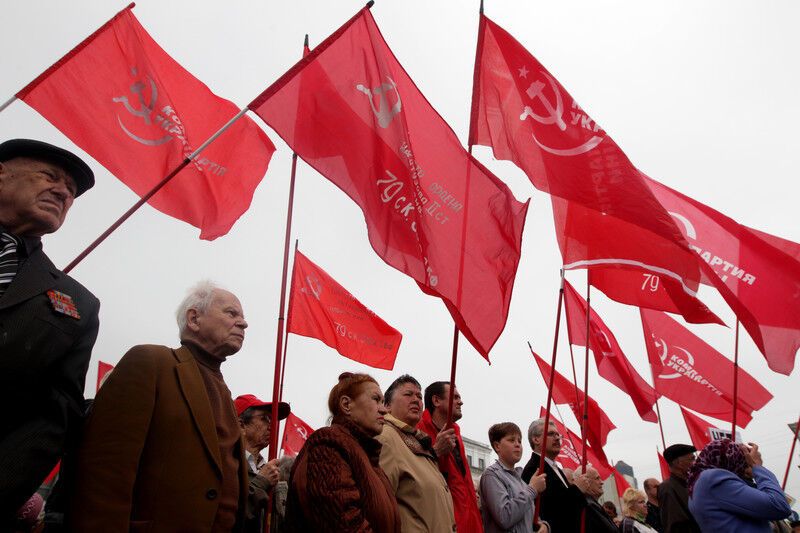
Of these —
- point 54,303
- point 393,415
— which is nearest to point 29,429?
point 54,303

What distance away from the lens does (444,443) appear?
15.1 feet

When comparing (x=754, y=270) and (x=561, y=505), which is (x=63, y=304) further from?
(x=754, y=270)

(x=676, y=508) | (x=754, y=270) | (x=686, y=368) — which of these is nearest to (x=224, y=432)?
(x=676, y=508)

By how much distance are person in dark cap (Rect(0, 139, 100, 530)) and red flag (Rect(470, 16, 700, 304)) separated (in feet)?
11.6

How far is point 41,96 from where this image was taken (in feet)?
15.1

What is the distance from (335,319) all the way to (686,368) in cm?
500

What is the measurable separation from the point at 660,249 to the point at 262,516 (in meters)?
4.29

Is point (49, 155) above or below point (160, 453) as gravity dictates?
above

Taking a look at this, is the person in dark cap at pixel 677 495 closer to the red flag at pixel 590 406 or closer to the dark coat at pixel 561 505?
the dark coat at pixel 561 505

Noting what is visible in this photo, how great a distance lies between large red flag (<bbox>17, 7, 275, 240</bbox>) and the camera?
15.9 feet

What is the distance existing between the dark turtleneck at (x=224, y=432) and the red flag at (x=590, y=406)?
289 inches

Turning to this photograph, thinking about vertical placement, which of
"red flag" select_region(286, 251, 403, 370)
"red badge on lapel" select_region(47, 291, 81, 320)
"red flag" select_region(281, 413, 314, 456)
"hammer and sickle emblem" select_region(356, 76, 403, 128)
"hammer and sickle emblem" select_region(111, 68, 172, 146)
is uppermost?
"hammer and sickle emblem" select_region(356, 76, 403, 128)

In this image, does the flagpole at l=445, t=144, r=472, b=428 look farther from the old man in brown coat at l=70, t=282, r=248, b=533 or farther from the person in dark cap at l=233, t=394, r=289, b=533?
the old man in brown coat at l=70, t=282, r=248, b=533

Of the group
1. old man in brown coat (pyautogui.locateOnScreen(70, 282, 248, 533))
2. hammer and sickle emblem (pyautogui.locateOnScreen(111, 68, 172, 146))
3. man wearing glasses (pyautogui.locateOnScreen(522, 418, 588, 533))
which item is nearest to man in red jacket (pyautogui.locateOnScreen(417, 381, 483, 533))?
man wearing glasses (pyautogui.locateOnScreen(522, 418, 588, 533))
